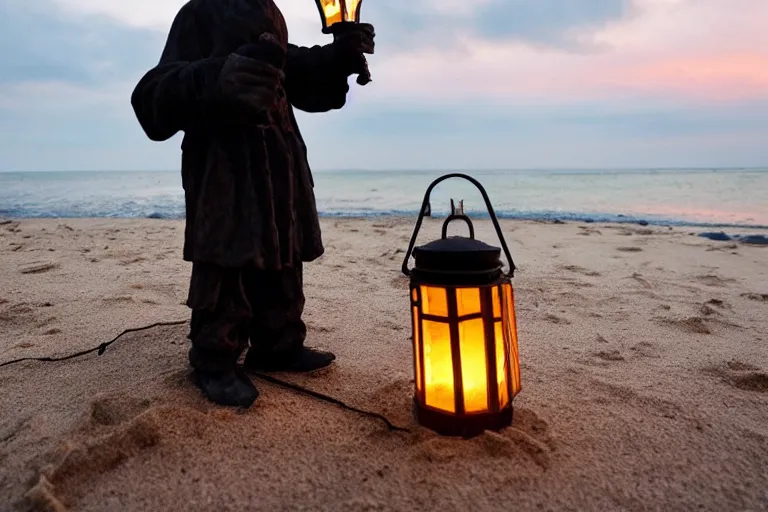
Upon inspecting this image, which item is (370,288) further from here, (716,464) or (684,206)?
(684,206)

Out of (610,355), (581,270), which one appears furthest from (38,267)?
(581,270)

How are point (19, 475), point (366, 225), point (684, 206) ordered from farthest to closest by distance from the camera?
point (684, 206) < point (366, 225) < point (19, 475)

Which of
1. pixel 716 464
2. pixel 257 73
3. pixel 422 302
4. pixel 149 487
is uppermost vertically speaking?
pixel 257 73

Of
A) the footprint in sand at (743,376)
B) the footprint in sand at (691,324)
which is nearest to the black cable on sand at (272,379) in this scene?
the footprint in sand at (743,376)

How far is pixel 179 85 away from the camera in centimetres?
179

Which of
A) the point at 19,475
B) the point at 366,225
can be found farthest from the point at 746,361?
the point at 366,225

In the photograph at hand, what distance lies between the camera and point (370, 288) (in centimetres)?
425

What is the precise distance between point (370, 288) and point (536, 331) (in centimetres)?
153

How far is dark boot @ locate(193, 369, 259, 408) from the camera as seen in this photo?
2.03 metres

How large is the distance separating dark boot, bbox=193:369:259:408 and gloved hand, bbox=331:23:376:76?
1.35 metres

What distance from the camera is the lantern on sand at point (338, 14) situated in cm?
194

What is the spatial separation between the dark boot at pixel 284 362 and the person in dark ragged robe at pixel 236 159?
209 millimetres

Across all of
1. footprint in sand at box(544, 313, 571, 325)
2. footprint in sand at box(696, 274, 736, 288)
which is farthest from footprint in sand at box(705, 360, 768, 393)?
footprint in sand at box(696, 274, 736, 288)

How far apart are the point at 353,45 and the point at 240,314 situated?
1144 mm
